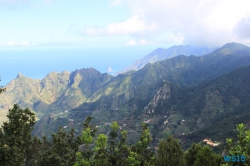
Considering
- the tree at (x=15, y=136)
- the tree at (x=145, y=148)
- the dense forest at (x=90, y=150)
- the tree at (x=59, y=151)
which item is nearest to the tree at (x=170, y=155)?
the dense forest at (x=90, y=150)

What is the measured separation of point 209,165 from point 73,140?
76.3 ft

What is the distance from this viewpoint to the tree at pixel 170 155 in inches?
1162

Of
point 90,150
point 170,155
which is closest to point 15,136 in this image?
point 90,150

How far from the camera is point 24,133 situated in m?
27.8

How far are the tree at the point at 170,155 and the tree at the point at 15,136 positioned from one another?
17.3m

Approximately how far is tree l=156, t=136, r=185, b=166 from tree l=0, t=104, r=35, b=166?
56.8 feet

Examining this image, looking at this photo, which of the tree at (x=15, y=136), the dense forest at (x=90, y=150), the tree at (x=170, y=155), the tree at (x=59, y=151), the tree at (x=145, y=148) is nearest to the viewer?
the tree at (x=15, y=136)

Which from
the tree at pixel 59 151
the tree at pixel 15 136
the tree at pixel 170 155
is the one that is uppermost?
the tree at pixel 15 136

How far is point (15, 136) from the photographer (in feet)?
82.1

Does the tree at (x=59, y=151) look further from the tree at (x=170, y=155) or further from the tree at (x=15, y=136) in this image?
the tree at (x=170, y=155)

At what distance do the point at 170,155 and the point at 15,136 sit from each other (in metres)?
19.9

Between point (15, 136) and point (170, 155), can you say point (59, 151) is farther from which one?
point (170, 155)

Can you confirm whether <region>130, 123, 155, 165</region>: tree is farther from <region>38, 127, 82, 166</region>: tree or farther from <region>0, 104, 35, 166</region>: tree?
<region>0, 104, 35, 166</region>: tree

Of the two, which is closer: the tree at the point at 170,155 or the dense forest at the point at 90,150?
the dense forest at the point at 90,150
